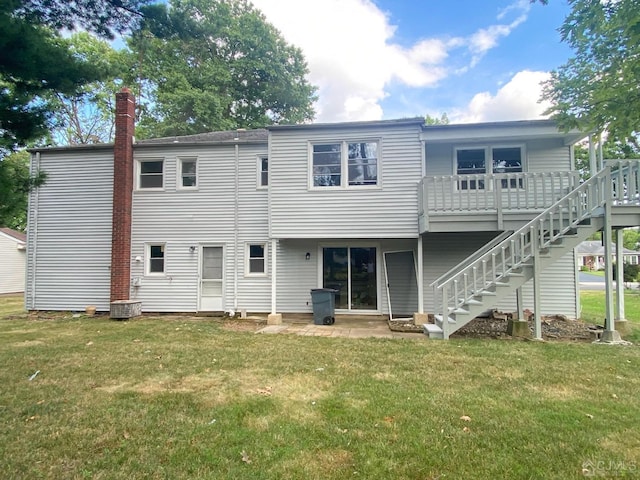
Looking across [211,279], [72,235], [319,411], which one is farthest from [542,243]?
[72,235]

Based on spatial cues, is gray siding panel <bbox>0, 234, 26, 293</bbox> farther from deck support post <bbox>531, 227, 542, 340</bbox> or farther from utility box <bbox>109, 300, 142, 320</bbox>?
deck support post <bbox>531, 227, 542, 340</bbox>

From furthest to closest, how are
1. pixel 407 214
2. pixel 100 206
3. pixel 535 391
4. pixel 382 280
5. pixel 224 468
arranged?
1. pixel 100 206
2. pixel 382 280
3. pixel 407 214
4. pixel 535 391
5. pixel 224 468

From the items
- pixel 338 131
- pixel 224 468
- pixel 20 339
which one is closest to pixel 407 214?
pixel 338 131

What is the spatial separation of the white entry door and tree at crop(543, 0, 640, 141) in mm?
9538

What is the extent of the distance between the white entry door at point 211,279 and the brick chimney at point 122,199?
2.33m

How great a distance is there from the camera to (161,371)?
214 inches

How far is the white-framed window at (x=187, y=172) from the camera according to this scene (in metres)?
11.6

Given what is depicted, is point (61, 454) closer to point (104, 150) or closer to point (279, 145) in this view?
point (279, 145)

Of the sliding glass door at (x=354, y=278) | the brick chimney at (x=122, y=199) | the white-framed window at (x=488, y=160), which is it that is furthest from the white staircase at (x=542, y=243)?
the brick chimney at (x=122, y=199)

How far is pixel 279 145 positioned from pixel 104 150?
625 centimetres

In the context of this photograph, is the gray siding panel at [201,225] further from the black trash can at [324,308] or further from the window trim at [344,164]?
the black trash can at [324,308]

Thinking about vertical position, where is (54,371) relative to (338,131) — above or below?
below

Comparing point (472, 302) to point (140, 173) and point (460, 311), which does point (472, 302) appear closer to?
point (460, 311)

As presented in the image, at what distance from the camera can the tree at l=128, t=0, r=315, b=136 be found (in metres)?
23.0
